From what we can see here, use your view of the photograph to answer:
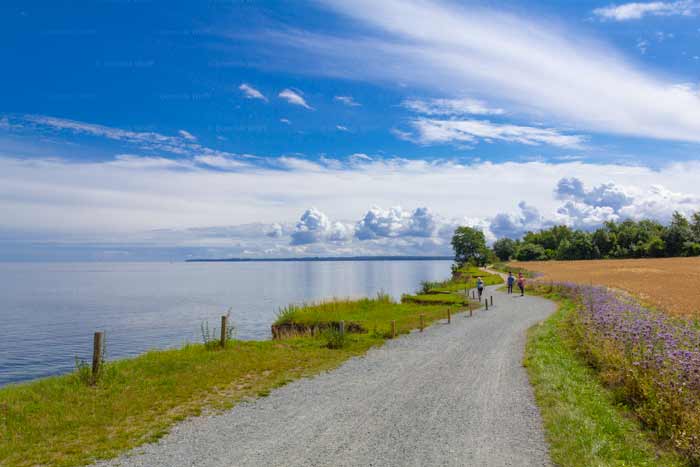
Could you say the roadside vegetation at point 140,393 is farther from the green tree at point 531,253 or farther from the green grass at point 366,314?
the green tree at point 531,253

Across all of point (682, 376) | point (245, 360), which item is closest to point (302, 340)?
point (245, 360)

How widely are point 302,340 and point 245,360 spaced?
18.2 ft

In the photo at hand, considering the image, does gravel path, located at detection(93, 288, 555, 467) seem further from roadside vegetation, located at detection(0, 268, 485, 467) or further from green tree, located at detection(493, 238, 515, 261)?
green tree, located at detection(493, 238, 515, 261)

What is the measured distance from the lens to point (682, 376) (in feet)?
34.5

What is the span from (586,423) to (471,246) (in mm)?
106658

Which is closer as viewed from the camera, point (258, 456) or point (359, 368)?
point (258, 456)

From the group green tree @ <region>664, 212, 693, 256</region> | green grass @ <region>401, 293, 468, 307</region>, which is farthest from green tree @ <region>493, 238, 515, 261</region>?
green grass @ <region>401, 293, 468, 307</region>

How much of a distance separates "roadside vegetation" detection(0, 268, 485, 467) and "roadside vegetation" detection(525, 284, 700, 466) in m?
7.92

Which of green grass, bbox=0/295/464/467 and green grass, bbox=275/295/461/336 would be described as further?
green grass, bbox=275/295/461/336

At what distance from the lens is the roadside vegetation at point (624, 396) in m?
9.16

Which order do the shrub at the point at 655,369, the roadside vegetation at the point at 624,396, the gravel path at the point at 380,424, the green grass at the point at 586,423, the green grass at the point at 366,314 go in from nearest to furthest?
1. the green grass at the point at 586,423
2. the roadside vegetation at the point at 624,396
3. the gravel path at the point at 380,424
4. the shrub at the point at 655,369
5. the green grass at the point at 366,314

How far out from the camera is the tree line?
11544 cm

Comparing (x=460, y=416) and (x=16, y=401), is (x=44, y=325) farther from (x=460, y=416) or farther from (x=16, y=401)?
(x=460, y=416)

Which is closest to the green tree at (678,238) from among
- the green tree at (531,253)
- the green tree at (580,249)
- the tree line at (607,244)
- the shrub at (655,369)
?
the tree line at (607,244)
